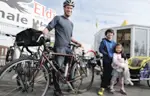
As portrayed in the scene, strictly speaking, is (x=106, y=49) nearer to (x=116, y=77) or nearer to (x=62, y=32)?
(x=116, y=77)

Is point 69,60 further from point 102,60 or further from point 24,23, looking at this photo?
point 24,23

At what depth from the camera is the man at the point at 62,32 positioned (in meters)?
4.03

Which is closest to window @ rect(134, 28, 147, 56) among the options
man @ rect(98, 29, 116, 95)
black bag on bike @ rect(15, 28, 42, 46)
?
man @ rect(98, 29, 116, 95)

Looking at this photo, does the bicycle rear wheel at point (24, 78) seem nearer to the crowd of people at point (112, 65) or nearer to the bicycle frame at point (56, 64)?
the bicycle frame at point (56, 64)

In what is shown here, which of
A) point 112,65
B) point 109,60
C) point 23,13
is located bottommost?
point 112,65

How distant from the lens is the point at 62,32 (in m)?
4.16

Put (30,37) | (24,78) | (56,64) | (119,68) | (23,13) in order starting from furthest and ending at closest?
(23,13), (119,68), (56,64), (30,37), (24,78)

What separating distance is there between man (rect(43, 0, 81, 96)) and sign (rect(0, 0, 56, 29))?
7.66 metres

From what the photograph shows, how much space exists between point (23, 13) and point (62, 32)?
9.10 metres

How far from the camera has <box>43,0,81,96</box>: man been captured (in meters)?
4.03

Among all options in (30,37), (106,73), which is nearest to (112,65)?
(106,73)

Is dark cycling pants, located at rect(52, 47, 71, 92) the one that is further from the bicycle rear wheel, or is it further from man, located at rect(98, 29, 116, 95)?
man, located at rect(98, 29, 116, 95)

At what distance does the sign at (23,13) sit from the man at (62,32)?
766cm

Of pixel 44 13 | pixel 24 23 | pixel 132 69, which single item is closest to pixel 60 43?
pixel 132 69
